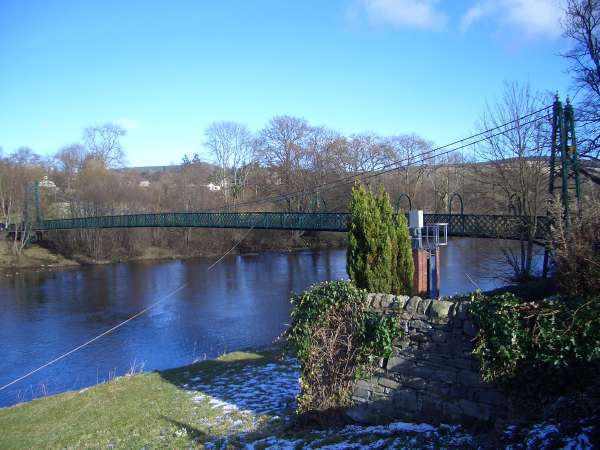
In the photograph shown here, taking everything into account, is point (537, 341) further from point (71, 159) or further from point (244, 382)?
point (71, 159)

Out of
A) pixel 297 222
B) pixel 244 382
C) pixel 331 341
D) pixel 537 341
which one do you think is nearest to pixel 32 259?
pixel 297 222

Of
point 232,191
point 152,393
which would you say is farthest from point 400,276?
point 232,191

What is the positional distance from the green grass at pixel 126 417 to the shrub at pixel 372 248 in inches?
119

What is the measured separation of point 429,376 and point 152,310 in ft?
57.1

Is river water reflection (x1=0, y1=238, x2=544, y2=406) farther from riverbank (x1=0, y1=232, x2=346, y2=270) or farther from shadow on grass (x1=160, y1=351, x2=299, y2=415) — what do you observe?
shadow on grass (x1=160, y1=351, x2=299, y2=415)

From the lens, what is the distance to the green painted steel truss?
48.7 ft

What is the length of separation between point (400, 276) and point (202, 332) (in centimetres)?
983

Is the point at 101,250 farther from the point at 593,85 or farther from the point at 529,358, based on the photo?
the point at 529,358

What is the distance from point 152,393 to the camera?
876cm

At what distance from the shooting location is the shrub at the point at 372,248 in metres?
8.34

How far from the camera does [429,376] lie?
17.5 ft

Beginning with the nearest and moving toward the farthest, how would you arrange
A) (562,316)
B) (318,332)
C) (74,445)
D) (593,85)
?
(562,316), (318,332), (74,445), (593,85)

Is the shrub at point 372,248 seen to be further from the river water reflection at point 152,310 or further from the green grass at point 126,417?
the river water reflection at point 152,310

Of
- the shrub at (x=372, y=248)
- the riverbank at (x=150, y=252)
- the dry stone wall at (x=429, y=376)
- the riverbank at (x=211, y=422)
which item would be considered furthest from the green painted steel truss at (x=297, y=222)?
the riverbank at (x=211, y=422)
